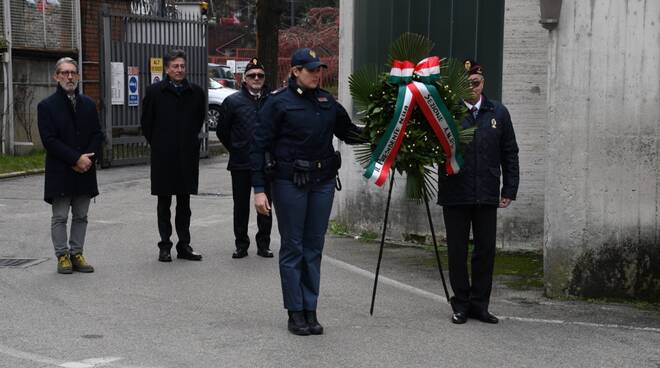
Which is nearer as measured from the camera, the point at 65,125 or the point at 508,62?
the point at 65,125

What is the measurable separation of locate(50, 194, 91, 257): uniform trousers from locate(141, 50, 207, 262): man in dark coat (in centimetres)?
89

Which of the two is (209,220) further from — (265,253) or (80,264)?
(80,264)

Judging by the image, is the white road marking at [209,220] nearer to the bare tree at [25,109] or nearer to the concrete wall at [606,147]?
the concrete wall at [606,147]

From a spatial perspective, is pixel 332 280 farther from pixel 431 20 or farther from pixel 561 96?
pixel 431 20

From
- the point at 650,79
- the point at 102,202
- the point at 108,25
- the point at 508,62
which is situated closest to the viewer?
the point at 650,79

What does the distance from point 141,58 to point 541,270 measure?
38.5 ft

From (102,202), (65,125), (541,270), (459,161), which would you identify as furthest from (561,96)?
(102,202)

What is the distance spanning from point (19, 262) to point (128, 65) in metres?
10.0

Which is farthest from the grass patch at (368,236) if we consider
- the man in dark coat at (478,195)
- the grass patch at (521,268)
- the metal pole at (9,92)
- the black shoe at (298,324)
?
the metal pole at (9,92)

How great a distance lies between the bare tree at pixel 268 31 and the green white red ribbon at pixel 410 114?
13401 mm

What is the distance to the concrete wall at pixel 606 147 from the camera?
855cm

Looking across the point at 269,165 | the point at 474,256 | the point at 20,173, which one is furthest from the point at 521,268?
the point at 20,173

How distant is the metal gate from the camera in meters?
19.6

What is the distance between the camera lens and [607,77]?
8617 millimetres
